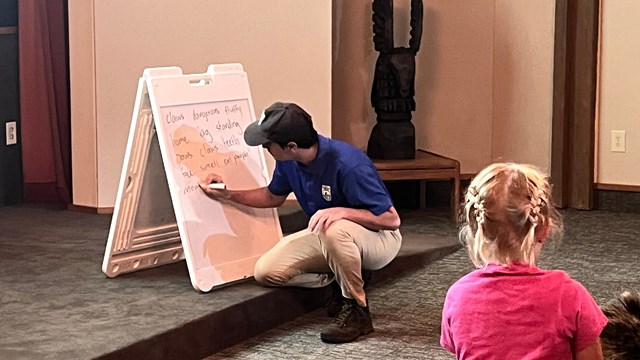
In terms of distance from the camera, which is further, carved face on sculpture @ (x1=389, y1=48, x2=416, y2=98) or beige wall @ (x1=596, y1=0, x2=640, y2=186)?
beige wall @ (x1=596, y1=0, x2=640, y2=186)

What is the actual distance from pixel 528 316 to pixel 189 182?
1.85m

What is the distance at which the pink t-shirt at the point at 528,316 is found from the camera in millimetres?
1827

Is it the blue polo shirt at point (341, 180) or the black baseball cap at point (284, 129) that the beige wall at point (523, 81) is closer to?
the blue polo shirt at point (341, 180)

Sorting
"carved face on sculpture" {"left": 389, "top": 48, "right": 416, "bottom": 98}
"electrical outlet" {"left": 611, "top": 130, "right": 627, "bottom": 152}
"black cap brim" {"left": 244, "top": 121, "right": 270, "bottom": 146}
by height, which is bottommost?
"electrical outlet" {"left": 611, "top": 130, "right": 627, "bottom": 152}

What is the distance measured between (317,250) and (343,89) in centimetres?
208

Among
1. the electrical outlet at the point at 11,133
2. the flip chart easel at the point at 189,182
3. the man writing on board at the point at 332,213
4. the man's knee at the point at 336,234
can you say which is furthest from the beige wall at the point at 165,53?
the man's knee at the point at 336,234

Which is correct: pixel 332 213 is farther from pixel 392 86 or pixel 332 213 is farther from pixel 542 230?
pixel 392 86

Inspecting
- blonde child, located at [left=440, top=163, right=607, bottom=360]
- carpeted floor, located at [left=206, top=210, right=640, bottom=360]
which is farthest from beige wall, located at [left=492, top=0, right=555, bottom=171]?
blonde child, located at [left=440, top=163, right=607, bottom=360]

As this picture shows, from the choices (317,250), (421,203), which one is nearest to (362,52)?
(421,203)

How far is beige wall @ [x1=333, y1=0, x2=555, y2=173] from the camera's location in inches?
213

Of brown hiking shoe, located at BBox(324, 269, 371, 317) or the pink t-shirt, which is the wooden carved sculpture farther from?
the pink t-shirt

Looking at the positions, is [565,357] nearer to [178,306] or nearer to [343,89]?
[178,306]

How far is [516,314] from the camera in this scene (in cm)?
183

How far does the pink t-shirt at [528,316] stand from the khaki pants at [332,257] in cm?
144
